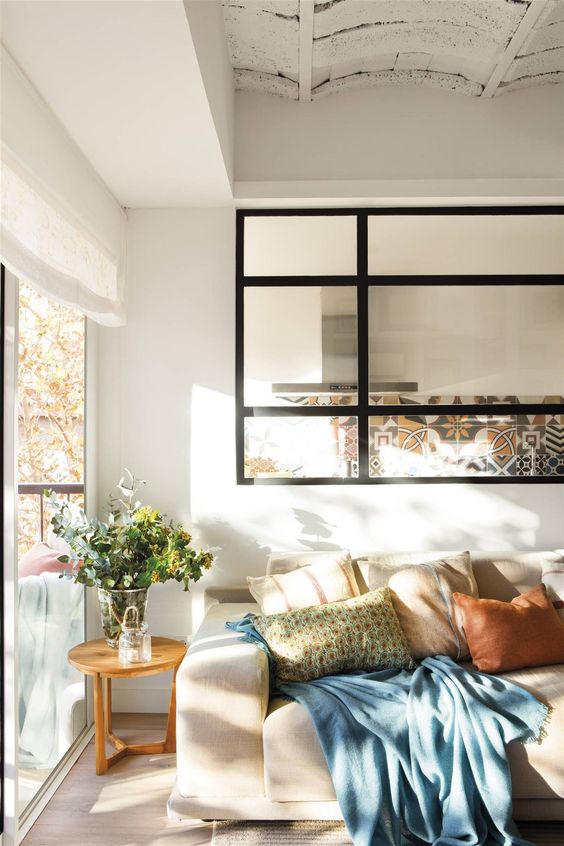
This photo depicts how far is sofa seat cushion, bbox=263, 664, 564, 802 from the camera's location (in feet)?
7.58

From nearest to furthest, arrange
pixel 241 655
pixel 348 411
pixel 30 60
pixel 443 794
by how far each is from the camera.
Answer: pixel 30 60
pixel 443 794
pixel 241 655
pixel 348 411

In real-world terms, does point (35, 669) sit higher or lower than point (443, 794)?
higher

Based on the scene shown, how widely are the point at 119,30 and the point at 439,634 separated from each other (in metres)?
2.46

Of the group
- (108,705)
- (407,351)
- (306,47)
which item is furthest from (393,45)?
(108,705)

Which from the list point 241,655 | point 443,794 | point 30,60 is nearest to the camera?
point 30,60

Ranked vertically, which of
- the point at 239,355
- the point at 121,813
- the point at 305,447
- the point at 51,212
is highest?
the point at 51,212

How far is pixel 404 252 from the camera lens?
3525 mm

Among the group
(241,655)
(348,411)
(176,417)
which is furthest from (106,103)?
(241,655)

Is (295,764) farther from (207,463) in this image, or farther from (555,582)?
(207,463)

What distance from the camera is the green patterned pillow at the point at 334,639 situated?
261 cm

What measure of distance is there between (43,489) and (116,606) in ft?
2.01

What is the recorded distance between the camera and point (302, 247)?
11.6 ft

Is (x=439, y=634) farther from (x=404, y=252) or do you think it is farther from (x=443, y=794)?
(x=404, y=252)

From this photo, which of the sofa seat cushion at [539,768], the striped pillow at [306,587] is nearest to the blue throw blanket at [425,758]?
the sofa seat cushion at [539,768]
